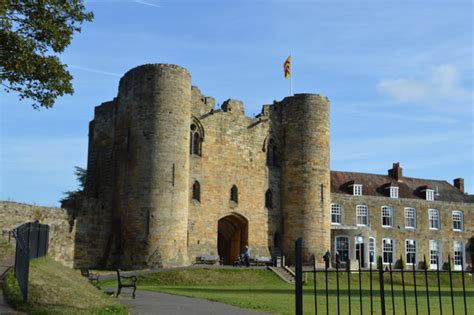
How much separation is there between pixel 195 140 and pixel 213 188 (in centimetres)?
324

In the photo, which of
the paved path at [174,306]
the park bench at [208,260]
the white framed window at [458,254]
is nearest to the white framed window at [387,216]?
the white framed window at [458,254]

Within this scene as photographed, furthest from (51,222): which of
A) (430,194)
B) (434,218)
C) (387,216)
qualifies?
(430,194)

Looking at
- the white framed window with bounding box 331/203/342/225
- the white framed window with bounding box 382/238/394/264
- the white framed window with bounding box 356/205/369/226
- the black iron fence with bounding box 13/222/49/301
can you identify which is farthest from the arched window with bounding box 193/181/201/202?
the white framed window with bounding box 382/238/394/264

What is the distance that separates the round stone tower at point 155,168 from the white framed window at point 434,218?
83.5 ft

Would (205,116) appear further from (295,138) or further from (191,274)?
(191,274)

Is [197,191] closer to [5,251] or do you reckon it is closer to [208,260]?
[208,260]

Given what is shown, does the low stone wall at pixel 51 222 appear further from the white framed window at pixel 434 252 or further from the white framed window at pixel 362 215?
the white framed window at pixel 434 252

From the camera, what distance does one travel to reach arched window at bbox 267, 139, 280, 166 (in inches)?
1770

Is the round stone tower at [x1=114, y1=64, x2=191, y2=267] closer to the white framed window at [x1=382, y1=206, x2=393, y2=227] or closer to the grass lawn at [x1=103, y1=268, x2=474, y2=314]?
the grass lawn at [x1=103, y1=268, x2=474, y2=314]

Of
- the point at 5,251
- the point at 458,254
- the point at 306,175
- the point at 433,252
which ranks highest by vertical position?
the point at 306,175

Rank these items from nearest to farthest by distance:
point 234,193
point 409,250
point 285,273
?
point 285,273 → point 234,193 → point 409,250

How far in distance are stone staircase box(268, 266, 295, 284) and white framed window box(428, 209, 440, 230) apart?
21890mm

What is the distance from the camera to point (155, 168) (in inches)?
1476

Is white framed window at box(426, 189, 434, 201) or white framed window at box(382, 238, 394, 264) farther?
white framed window at box(426, 189, 434, 201)
